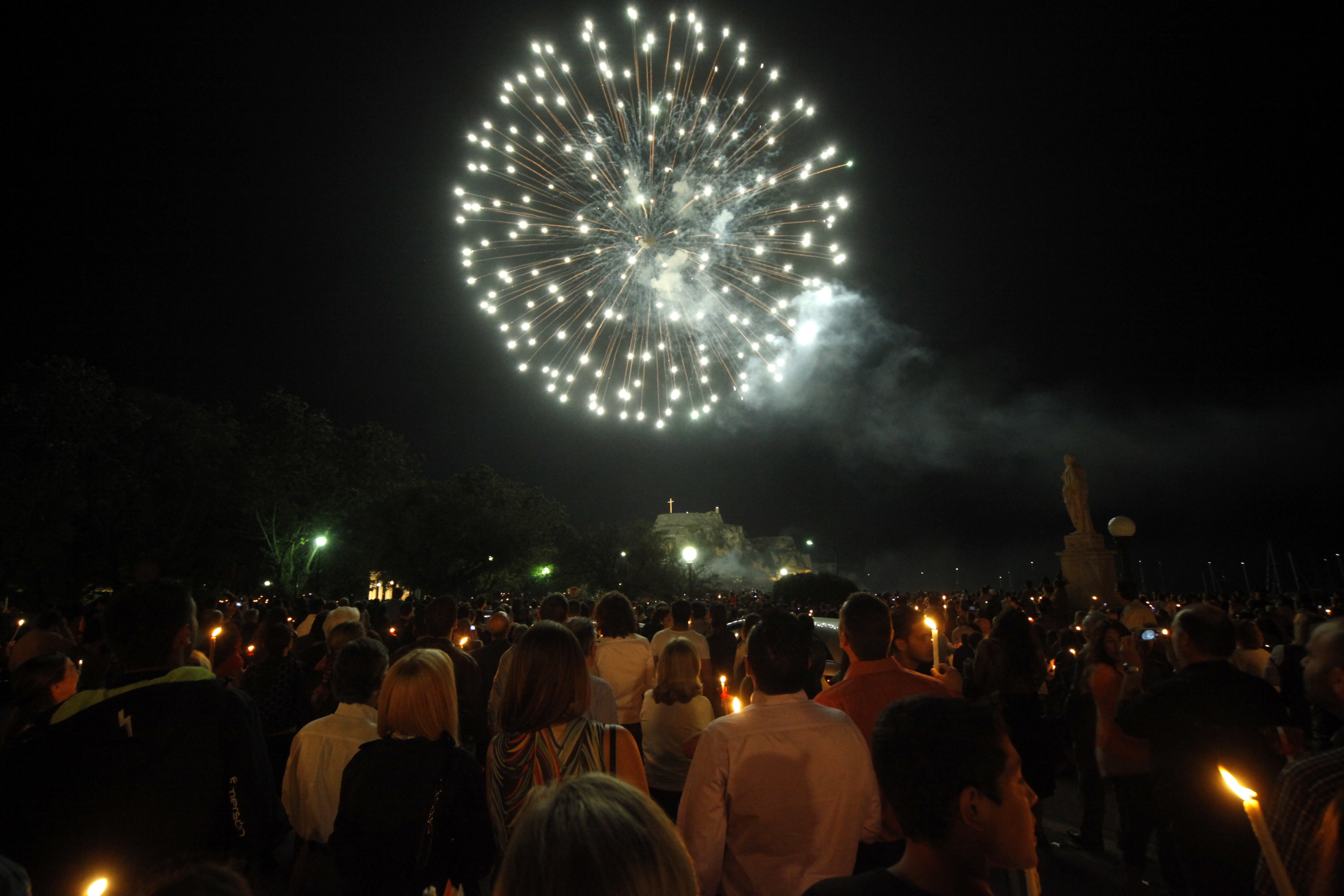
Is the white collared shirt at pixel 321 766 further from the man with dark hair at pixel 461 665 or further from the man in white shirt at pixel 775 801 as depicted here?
the man with dark hair at pixel 461 665

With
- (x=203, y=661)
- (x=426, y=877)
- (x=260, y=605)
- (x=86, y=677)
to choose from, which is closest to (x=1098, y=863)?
(x=426, y=877)

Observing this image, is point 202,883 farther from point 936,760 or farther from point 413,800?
point 413,800

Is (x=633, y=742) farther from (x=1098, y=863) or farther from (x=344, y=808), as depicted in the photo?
(x=1098, y=863)

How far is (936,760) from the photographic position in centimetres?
187

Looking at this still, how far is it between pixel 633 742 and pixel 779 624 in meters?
0.84

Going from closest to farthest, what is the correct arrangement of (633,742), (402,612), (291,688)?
1. (633,742)
2. (291,688)
3. (402,612)

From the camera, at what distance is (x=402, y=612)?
14859 millimetres

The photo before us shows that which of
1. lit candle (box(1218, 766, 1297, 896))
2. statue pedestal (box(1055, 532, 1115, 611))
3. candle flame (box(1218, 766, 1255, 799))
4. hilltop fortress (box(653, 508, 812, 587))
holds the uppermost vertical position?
hilltop fortress (box(653, 508, 812, 587))

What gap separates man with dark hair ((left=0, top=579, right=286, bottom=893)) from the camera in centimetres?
249

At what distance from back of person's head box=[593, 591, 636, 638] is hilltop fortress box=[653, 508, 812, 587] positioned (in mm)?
102530

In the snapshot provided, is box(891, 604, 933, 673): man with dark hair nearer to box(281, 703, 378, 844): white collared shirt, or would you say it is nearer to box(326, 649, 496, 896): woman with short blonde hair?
box(326, 649, 496, 896): woman with short blonde hair

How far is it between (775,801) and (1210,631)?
3011mm

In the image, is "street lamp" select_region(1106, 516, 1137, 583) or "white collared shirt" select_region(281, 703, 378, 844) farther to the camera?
"street lamp" select_region(1106, 516, 1137, 583)

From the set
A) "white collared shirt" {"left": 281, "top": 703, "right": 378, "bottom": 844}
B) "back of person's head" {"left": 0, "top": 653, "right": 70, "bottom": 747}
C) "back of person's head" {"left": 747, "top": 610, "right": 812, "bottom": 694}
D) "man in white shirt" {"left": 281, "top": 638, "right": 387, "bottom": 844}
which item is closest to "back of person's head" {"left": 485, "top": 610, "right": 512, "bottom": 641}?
"back of person's head" {"left": 0, "top": 653, "right": 70, "bottom": 747}
